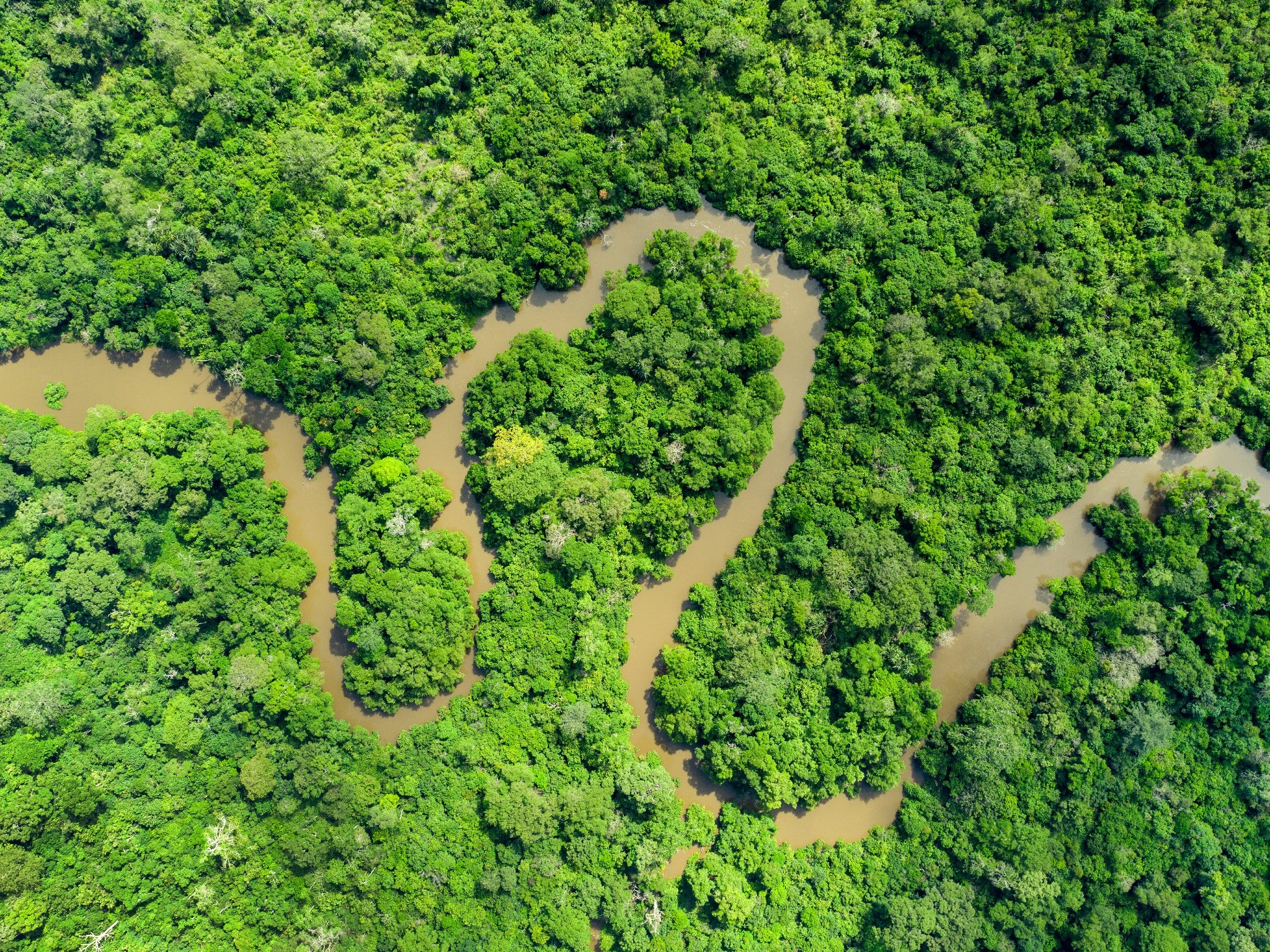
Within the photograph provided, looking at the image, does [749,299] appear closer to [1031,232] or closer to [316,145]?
[1031,232]

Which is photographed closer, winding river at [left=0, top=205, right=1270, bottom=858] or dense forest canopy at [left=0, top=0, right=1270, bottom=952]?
dense forest canopy at [left=0, top=0, right=1270, bottom=952]

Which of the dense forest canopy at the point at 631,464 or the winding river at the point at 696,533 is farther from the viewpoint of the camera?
the winding river at the point at 696,533

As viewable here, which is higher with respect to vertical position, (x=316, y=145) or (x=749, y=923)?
(x=316, y=145)

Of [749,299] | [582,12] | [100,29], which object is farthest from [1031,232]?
[100,29]
